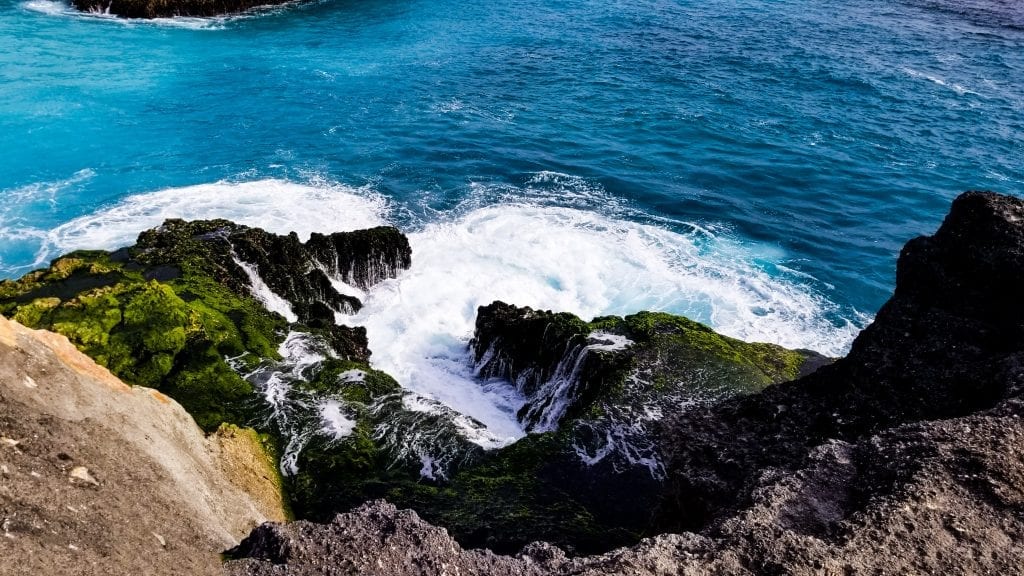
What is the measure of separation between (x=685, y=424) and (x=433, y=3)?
60713mm

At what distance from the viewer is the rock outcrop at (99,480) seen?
6.87 meters

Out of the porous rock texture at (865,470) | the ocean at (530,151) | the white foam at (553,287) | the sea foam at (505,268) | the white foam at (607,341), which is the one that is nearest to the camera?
the porous rock texture at (865,470)

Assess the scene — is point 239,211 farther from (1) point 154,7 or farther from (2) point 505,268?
(1) point 154,7

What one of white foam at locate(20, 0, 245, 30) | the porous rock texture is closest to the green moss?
the porous rock texture

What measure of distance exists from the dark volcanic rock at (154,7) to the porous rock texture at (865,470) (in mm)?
59137

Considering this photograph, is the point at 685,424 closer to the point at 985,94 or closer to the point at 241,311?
the point at 241,311

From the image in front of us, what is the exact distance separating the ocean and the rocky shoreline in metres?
3.73

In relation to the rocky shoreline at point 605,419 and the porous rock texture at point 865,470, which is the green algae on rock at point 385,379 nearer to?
the rocky shoreline at point 605,419

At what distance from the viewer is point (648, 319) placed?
1856 cm

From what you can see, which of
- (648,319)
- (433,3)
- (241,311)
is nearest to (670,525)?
(648,319)

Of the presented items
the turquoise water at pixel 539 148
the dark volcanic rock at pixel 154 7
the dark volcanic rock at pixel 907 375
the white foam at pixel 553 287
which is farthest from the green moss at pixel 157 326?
the dark volcanic rock at pixel 154 7

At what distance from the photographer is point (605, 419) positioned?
14555 millimetres

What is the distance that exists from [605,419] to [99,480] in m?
9.70

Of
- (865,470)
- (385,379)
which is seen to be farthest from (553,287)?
(865,470)
